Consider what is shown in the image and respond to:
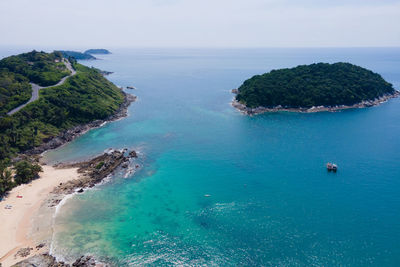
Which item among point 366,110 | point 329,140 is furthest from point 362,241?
point 366,110

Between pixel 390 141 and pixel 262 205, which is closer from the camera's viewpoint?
pixel 262 205

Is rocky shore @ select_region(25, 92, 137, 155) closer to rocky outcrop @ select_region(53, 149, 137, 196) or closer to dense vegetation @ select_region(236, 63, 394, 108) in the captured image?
rocky outcrop @ select_region(53, 149, 137, 196)

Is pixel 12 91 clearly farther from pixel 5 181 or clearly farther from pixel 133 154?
pixel 133 154

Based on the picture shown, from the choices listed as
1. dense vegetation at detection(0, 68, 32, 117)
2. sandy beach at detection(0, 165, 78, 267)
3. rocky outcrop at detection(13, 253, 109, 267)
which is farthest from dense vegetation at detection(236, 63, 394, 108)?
rocky outcrop at detection(13, 253, 109, 267)

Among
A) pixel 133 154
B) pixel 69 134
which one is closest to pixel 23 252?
pixel 133 154

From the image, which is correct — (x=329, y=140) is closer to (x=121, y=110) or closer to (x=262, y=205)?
(x=262, y=205)

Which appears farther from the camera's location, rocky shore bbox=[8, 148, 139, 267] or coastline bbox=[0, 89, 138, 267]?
coastline bbox=[0, 89, 138, 267]
